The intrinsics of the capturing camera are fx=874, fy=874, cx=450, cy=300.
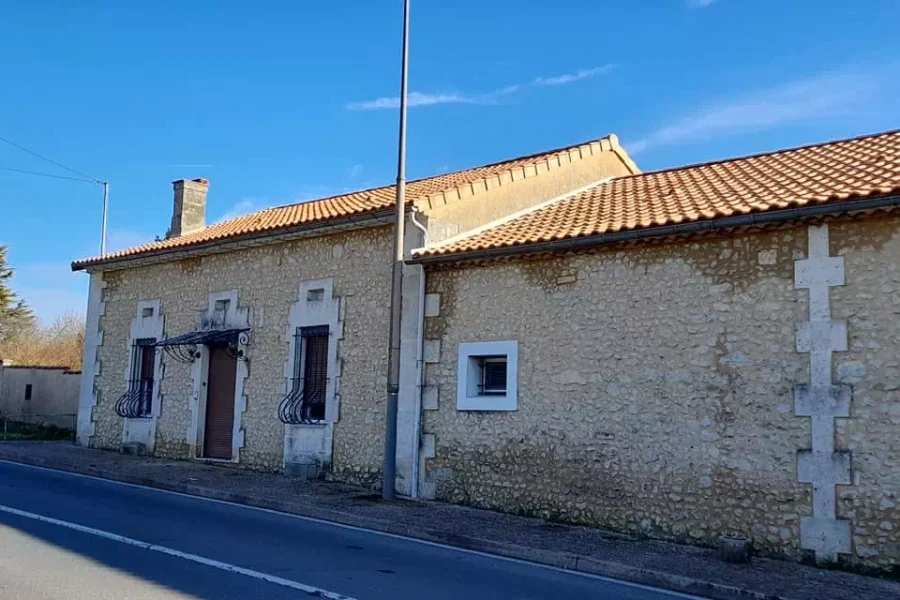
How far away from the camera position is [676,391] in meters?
9.62

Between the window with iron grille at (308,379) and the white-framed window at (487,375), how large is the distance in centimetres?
305

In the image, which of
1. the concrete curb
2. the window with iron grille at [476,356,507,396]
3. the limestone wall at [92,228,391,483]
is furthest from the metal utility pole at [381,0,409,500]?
the concrete curb

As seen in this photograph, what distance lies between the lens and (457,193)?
1314cm

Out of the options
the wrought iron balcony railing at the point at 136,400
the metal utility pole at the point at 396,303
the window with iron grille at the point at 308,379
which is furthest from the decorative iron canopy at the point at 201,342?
the metal utility pole at the point at 396,303

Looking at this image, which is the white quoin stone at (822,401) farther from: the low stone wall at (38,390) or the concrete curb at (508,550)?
the low stone wall at (38,390)

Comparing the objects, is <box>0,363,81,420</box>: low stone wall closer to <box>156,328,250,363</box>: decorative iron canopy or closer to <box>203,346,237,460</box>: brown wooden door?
<box>156,328,250,363</box>: decorative iron canopy

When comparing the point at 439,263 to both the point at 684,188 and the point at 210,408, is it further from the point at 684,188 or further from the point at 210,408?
the point at 210,408

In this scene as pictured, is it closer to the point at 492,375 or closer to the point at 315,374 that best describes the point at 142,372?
the point at 315,374

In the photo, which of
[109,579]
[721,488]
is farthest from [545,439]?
[109,579]

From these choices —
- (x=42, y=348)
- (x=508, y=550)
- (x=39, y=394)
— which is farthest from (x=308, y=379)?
(x=42, y=348)

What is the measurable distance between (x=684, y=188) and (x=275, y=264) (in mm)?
6812

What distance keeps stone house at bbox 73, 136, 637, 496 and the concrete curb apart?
69.6 inches

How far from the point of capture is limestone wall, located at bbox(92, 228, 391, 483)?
12992 mm

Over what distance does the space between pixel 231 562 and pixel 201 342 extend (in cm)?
852
